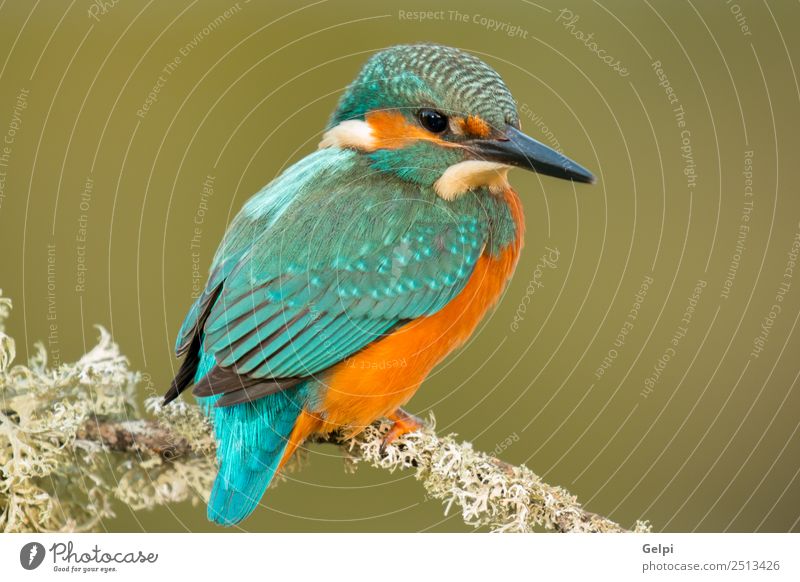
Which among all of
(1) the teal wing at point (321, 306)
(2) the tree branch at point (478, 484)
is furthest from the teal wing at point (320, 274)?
(2) the tree branch at point (478, 484)

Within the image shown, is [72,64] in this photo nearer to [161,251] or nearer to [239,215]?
[161,251]

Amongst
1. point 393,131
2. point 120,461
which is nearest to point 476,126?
point 393,131

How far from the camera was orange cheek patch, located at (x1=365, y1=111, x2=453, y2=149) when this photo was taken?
2340 millimetres

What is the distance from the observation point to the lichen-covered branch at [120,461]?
2129mm

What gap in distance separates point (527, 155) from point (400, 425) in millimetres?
744

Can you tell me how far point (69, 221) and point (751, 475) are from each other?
207cm

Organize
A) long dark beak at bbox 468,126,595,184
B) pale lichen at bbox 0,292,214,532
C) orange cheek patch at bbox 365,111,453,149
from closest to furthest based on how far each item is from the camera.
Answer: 1. pale lichen at bbox 0,292,214,532
2. long dark beak at bbox 468,126,595,184
3. orange cheek patch at bbox 365,111,453,149

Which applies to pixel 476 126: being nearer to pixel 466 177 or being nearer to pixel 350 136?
pixel 466 177

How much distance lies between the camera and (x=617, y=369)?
284 centimetres

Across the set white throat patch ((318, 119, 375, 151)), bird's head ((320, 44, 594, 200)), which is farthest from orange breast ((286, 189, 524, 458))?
white throat patch ((318, 119, 375, 151))

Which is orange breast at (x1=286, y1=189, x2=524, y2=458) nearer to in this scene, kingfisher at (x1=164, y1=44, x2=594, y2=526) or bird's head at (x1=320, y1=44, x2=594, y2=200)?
kingfisher at (x1=164, y1=44, x2=594, y2=526)

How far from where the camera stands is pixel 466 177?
2361mm

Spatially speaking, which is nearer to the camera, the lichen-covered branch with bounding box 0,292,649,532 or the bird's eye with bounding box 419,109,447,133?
the lichen-covered branch with bounding box 0,292,649,532

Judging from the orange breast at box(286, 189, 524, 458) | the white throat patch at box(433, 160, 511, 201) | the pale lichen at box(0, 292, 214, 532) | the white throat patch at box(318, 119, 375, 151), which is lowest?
the pale lichen at box(0, 292, 214, 532)
